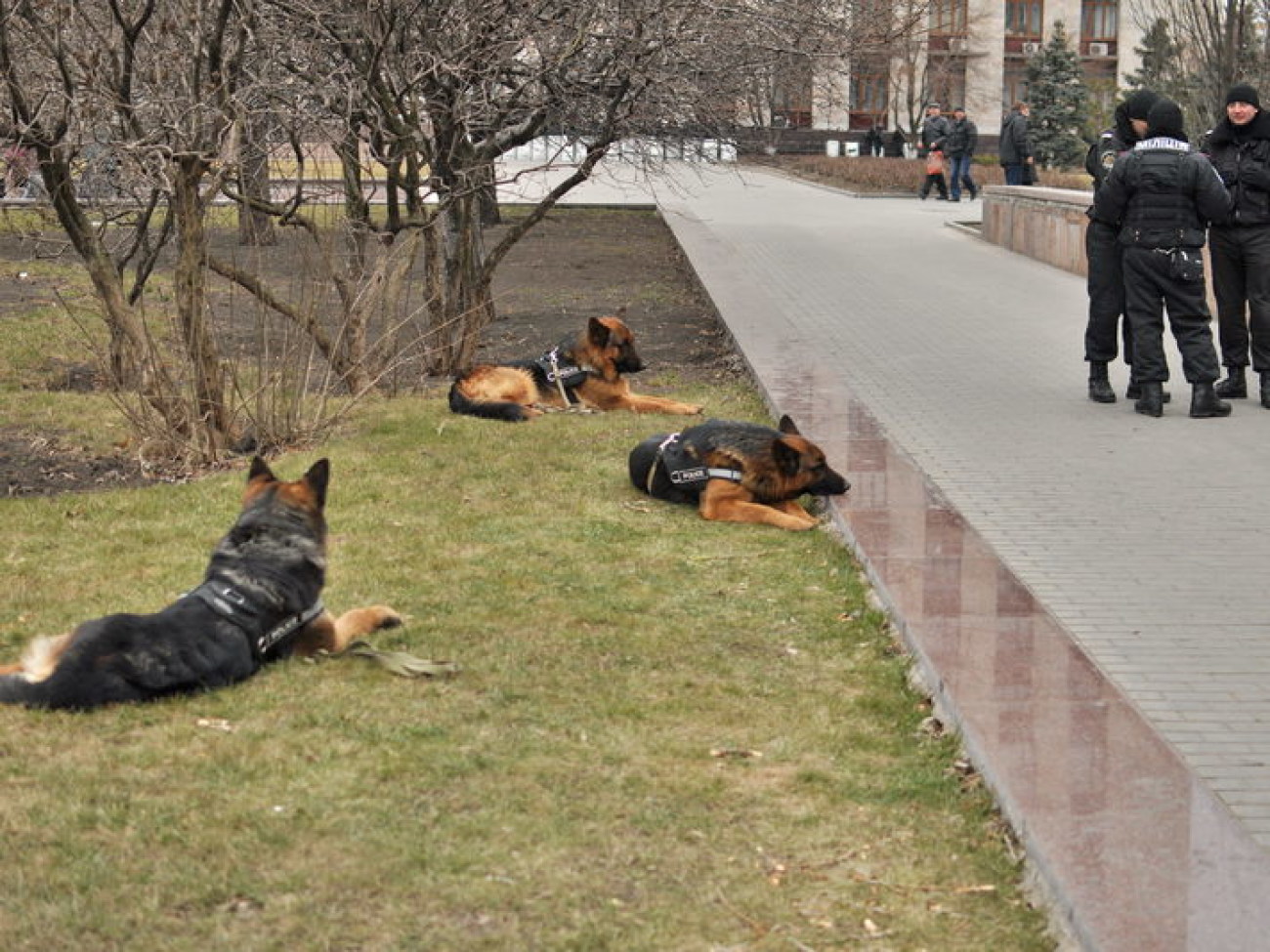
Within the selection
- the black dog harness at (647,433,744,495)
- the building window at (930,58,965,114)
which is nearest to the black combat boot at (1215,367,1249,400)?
the black dog harness at (647,433,744,495)

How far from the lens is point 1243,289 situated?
1255 cm

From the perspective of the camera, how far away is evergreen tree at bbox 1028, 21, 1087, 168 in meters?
62.8

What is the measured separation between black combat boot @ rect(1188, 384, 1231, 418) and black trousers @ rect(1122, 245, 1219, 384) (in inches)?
2.2

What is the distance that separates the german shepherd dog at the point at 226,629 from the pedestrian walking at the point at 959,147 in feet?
108

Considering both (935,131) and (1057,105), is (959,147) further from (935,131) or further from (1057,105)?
(1057,105)

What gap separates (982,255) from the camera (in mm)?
24906

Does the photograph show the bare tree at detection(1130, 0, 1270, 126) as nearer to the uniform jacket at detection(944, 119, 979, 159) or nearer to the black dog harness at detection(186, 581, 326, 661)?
the uniform jacket at detection(944, 119, 979, 159)

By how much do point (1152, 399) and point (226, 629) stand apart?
7.80 m

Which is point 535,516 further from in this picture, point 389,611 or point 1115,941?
point 1115,941

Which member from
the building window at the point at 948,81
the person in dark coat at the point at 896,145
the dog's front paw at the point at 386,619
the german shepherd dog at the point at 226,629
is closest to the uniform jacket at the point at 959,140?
the person in dark coat at the point at 896,145

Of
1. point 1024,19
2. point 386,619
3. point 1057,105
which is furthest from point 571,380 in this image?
point 1024,19

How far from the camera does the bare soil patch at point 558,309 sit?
10.7m

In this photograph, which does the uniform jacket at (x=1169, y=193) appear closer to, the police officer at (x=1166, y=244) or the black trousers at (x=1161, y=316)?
the police officer at (x=1166, y=244)

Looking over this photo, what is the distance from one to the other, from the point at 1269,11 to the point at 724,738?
23.1 meters
